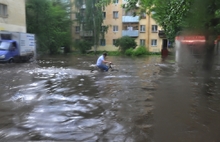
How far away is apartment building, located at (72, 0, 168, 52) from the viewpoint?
47.7 metres

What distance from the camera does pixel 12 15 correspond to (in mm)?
28125

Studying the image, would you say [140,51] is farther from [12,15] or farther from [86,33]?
[12,15]

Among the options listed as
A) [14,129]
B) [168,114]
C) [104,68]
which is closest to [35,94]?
[14,129]

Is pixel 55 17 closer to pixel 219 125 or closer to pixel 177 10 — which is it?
pixel 177 10

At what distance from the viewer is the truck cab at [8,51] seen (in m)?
19.0

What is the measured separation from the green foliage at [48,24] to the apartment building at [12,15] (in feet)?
21.7

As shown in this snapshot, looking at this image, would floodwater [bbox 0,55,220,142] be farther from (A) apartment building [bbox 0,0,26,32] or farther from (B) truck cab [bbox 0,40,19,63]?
(A) apartment building [bbox 0,0,26,32]

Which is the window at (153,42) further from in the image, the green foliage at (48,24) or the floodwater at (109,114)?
the floodwater at (109,114)

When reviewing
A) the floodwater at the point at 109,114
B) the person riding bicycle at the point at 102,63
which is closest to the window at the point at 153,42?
the person riding bicycle at the point at 102,63

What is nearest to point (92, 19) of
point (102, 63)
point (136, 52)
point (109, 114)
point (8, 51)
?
point (136, 52)

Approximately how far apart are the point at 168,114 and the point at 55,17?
3728 cm

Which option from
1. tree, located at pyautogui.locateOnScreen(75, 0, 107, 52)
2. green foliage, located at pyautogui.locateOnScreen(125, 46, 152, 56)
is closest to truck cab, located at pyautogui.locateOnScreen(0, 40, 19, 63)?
green foliage, located at pyautogui.locateOnScreen(125, 46, 152, 56)

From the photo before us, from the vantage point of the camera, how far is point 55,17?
40.3 metres

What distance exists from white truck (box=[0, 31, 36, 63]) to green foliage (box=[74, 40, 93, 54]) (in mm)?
23038
